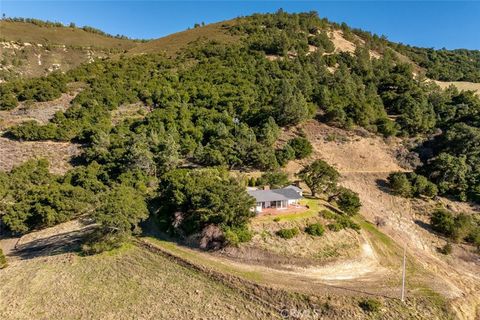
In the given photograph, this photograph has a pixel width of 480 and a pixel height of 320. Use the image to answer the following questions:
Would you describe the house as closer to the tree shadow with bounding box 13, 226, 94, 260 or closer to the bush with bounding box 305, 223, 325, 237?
the bush with bounding box 305, 223, 325, 237

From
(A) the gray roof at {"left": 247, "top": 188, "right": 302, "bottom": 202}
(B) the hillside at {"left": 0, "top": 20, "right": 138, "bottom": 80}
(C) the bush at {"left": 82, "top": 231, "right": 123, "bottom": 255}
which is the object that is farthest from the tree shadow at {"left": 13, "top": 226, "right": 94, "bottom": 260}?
(B) the hillside at {"left": 0, "top": 20, "right": 138, "bottom": 80}

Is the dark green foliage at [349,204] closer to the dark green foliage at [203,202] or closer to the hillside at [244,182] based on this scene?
the hillside at [244,182]

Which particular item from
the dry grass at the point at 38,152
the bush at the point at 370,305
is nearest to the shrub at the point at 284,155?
the bush at the point at 370,305

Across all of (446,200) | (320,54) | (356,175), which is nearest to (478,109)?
(446,200)

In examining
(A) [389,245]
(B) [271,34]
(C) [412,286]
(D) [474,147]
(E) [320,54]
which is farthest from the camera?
(B) [271,34]

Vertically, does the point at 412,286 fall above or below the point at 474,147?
below

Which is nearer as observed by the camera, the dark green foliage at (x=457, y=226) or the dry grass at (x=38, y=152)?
the dark green foliage at (x=457, y=226)

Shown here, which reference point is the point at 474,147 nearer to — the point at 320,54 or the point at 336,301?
the point at 336,301
